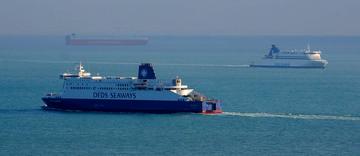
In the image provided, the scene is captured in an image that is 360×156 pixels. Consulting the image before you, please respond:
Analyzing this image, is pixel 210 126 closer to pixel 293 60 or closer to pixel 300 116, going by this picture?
pixel 300 116

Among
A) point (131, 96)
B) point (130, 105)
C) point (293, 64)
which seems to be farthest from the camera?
point (293, 64)

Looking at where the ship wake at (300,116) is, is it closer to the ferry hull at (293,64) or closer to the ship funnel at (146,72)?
the ship funnel at (146,72)

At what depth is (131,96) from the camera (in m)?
51.0

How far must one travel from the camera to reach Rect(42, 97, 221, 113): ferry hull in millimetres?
49594

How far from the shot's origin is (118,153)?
36.8 metres

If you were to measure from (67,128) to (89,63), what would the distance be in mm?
63513

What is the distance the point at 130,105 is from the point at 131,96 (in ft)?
1.55

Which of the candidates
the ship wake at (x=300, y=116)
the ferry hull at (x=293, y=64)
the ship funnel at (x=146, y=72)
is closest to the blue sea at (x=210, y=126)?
the ship wake at (x=300, y=116)

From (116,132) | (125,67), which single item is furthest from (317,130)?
(125,67)

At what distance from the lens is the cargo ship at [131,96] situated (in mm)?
49906

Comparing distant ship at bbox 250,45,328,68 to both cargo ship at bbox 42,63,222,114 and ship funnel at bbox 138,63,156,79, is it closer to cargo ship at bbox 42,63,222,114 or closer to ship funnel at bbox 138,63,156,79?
ship funnel at bbox 138,63,156,79

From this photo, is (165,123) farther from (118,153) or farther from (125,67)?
(125,67)

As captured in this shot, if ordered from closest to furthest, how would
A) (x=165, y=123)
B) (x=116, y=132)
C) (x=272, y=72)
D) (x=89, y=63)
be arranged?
(x=116, y=132) < (x=165, y=123) < (x=272, y=72) < (x=89, y=63)

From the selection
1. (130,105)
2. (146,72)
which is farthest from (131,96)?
(146,72)
